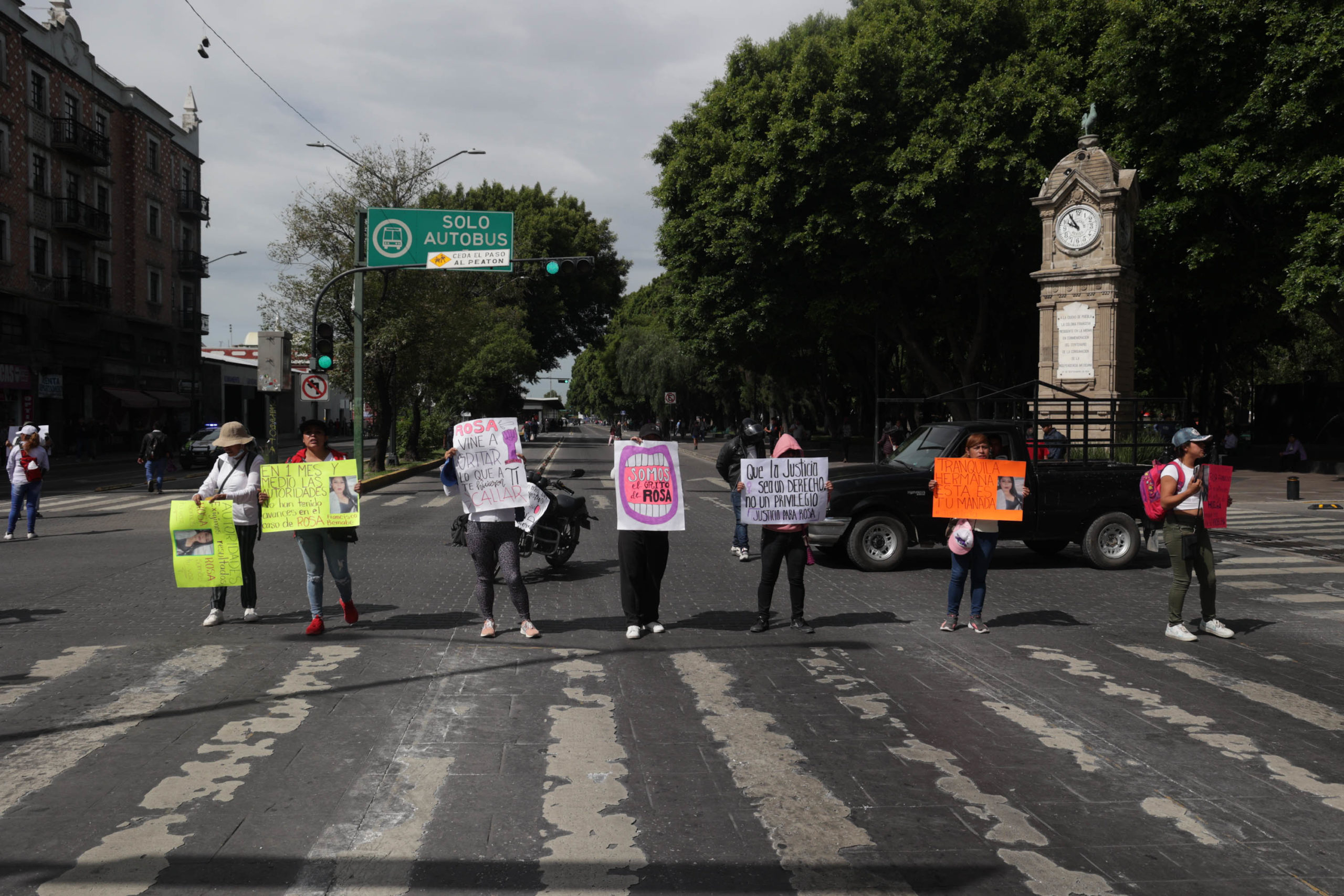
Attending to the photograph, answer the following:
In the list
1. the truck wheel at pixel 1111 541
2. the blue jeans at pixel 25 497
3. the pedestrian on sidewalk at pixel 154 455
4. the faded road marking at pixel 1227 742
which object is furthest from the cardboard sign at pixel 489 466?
the pedestrian on sidewalk at pixel 154 455

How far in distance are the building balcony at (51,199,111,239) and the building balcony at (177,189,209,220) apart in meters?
9.11

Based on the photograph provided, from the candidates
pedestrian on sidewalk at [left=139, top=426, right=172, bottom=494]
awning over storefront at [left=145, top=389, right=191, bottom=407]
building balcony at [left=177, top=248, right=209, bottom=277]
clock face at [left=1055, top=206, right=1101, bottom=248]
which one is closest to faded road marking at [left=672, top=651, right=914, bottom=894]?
clock face at [left=1055, top=206, right=1101, bottom=248]

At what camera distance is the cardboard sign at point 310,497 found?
325 inches

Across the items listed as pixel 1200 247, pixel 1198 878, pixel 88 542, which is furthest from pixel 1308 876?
pixel 1200 247

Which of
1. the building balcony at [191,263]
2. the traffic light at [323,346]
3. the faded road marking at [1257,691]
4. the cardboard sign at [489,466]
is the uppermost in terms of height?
the building balcony at [191,263]

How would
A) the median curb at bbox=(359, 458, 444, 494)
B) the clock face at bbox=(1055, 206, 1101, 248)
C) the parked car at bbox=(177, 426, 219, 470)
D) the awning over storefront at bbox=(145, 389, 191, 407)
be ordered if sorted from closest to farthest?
1. the clock face at bbox=(1055, 206, 1101, 248)
2. the median curb at bbox=(359, 458, 444, 494)
3. the parked car at bbox=(177, 426, 219, 470)
4. the awning over storefront at bbox=(145, 389, 191, 407)

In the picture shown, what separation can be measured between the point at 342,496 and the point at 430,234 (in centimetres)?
1785

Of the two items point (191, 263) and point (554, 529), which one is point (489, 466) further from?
point (191, 263)

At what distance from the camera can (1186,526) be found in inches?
332

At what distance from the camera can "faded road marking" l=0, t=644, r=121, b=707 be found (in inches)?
251

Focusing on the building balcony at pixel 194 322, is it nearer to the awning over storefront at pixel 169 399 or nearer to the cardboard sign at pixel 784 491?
the awning over storefront at pixel 169 399

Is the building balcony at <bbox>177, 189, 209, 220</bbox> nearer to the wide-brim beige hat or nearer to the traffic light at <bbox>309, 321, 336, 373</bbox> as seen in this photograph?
the traffic light at <bbox>309, 321, 336, 373</bbox>

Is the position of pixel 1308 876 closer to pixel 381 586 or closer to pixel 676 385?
pixel 381 586

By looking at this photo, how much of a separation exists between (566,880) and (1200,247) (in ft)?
89.1
